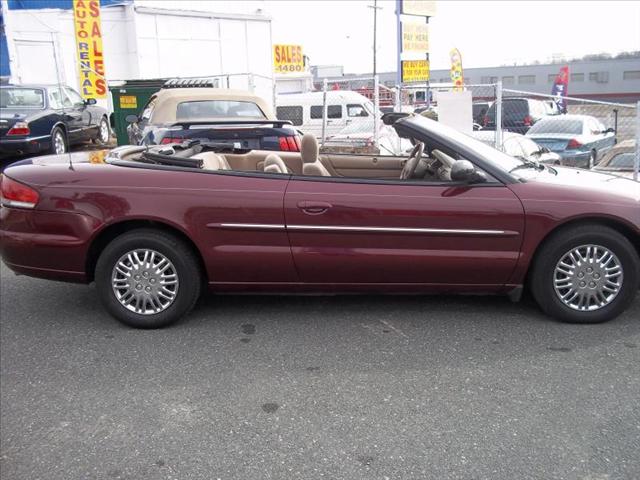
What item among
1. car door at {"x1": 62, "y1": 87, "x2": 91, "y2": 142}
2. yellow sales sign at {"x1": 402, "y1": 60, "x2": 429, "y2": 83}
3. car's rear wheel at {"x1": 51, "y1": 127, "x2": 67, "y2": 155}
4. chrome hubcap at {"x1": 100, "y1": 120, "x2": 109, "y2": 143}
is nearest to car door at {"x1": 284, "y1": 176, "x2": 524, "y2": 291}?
car's rear wheel at {"x1": 51, "y1": 127, "x2": 67, "y2": 155}

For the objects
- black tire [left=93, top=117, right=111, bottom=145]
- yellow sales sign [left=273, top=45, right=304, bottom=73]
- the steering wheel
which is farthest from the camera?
yellow sales sign [left=273, top=45, right=304, bottom=73]

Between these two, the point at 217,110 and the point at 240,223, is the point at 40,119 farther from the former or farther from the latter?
the point at 240,223

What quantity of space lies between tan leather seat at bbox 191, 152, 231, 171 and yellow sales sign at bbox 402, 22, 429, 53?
46.5 ft

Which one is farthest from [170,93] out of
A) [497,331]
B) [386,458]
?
[386,458]

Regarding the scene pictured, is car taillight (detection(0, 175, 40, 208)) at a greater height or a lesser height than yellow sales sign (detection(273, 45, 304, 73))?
lesser

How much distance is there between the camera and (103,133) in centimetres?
1465

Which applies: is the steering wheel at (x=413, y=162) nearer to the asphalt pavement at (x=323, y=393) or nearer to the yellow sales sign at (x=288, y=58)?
the asphalt pavement at (x=323, y=393)

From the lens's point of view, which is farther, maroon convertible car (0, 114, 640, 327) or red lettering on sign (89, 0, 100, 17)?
red lettering on sign (89, 0, 100, 17)

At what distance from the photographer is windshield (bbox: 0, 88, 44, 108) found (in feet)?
37.4

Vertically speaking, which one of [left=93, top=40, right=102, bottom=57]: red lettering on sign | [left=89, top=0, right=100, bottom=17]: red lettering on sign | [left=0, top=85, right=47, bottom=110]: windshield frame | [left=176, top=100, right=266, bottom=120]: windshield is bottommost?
[left=176, top=100, right=266, bottom=120]: windshield

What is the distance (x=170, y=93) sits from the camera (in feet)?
30.0

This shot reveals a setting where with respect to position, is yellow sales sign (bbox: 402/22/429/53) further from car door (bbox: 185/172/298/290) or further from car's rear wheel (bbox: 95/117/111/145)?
car door (bbox: 185/172/298/290)

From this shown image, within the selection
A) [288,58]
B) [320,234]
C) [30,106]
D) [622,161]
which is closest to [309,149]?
[320,234]

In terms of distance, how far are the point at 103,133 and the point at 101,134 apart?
17cm
